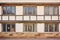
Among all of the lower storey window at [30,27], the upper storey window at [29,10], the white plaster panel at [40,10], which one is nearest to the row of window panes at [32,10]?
the upper storey window at [29,10]

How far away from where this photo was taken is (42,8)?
1680cm

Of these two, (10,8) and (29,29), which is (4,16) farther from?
(29,29)

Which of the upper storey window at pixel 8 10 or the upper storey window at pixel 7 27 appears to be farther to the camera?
the upper storey window at pixel 7 27

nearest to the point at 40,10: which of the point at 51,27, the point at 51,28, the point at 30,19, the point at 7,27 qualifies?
the point at 30,19

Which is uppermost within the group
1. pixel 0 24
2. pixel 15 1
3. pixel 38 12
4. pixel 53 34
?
pixel 15 1

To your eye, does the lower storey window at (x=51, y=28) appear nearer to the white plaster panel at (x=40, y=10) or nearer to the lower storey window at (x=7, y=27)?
the white plaster panel at (x=40, y=10)

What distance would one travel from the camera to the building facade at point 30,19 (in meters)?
16.6

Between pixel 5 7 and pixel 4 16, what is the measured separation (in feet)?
3.52

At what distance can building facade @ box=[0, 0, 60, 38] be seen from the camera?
16.6 meters

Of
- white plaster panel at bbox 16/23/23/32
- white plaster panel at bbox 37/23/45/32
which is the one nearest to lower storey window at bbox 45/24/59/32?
white plaster panel at bbox 37/23/45/32

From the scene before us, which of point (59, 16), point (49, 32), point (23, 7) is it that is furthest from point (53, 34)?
point (23, 7)

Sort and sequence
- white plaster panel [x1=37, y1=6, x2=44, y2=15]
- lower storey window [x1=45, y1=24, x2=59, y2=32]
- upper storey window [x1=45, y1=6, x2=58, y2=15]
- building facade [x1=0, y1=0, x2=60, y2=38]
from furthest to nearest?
lower storey window [x1=45, y1=24, x2=59, y2=32] < upper storey window [x1=45, y1=6, x2=58, y2=15] < white plaster panel [x1=37, y1=6, x2=44, y2=15] < building facade [x1=0, y1=0, x2=60, y2=38]

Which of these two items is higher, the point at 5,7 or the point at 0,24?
the point at 5,7

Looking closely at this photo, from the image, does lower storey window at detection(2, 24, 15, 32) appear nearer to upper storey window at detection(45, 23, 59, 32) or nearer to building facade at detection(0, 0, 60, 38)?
building facade at detection(0, 0, 60, 38)
